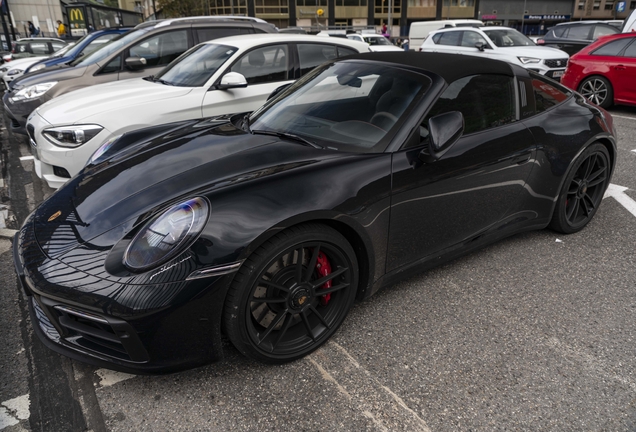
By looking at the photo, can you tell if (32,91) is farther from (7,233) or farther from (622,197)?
(622,197)

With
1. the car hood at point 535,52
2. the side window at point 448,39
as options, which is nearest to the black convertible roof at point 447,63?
the car hood at point 535,52

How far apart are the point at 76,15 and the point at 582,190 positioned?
78.6 feet

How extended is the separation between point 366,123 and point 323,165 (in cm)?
53

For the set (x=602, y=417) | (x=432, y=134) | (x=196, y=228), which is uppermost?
(x=432, y=134)

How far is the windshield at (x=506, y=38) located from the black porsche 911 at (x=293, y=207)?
954 centimetres

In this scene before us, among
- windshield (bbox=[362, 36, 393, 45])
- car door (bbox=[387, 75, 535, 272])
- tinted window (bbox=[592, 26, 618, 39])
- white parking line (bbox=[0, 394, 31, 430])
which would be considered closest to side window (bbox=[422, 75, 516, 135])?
car door (bbox=[387, 75, 535, 272])

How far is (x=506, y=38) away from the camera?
40.0 feet

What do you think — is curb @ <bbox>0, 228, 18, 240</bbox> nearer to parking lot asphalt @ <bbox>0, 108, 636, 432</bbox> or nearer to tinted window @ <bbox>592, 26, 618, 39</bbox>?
parking lot asphalt @ <bbox>0, 108, 636, 432</bbox>

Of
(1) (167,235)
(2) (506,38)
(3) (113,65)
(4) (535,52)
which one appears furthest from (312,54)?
(2) (506,38)

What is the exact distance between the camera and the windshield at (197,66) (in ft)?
16.6

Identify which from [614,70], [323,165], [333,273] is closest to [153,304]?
[333,273]

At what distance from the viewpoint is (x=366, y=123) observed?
2.76m

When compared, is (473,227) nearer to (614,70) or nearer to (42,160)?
(42,160)

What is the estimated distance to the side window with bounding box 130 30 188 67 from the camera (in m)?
6.67
